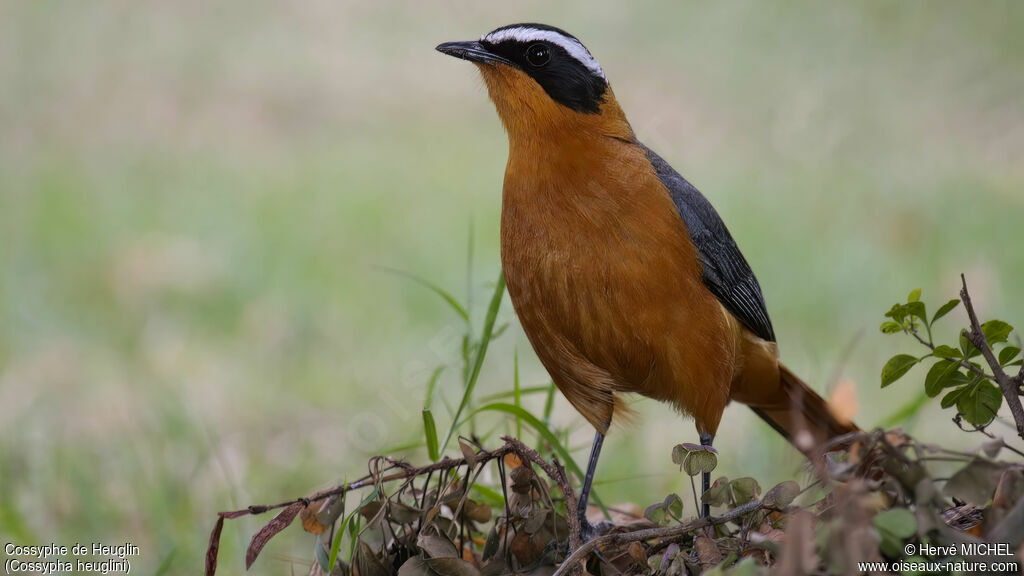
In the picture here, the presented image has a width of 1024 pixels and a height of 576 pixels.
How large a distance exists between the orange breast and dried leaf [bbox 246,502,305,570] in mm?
1138

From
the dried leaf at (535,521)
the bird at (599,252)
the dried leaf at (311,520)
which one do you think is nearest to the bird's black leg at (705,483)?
the bird at (599,252)

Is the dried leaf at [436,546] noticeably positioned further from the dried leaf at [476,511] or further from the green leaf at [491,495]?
the green leaf at [491,495]

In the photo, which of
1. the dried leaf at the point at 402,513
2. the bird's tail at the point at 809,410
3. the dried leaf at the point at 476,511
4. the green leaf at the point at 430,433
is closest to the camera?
the dried leaf at the point at 402,513

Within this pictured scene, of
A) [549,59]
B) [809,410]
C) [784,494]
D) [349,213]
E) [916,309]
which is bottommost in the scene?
[784,494]

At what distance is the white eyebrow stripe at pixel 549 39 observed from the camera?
417cm

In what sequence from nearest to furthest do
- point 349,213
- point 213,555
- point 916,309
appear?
1. point 916,309
2. point 213,555
3. point 349,213

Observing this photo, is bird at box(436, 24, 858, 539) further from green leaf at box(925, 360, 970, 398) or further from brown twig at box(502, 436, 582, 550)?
green leaf at box(925, 360, 970, 398)

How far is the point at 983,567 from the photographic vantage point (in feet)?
8.22

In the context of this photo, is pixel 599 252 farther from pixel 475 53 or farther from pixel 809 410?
pixel 809 410

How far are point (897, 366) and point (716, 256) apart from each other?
1269 millimetres

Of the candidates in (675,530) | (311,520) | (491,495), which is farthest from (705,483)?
(311,520)

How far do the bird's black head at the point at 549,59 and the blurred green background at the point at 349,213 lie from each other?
25 centimetres

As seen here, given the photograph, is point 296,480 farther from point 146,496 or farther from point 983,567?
point 983,567

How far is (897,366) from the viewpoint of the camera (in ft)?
10.1
